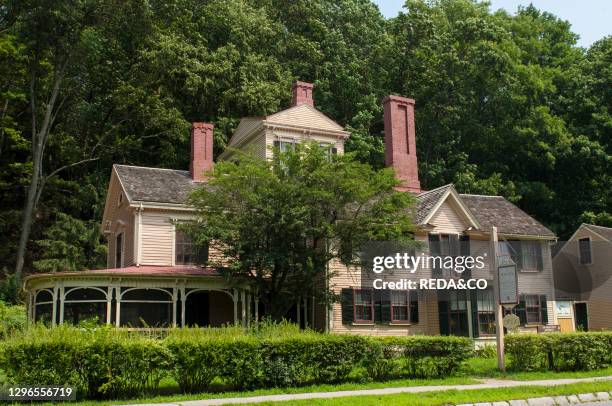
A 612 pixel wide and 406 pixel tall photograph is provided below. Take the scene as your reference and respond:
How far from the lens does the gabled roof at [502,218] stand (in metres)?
31.7

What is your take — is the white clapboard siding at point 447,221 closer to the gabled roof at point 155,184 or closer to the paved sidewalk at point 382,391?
the gabled roof at point 155,184

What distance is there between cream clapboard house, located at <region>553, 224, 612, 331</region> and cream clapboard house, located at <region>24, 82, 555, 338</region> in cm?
511

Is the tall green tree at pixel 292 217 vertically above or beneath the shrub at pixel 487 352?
above

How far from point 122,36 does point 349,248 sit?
26.9m

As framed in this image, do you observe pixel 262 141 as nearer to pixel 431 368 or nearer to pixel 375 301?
pixel 375 301

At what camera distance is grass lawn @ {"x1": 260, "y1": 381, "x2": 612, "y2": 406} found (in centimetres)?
1340

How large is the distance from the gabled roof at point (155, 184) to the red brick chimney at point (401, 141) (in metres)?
9.25

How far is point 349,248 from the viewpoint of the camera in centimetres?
2452

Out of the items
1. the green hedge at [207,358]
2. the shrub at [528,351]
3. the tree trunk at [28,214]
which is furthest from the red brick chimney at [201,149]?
the shrub at [528,351]

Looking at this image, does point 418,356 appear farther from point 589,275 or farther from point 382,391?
point 589,275

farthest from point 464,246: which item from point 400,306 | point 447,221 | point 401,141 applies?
point 401,141

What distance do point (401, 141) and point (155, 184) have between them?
11.7 m

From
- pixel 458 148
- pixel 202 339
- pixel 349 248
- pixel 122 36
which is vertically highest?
pixel 122 36

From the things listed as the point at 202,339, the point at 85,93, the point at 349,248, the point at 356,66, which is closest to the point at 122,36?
the point at 85,93
